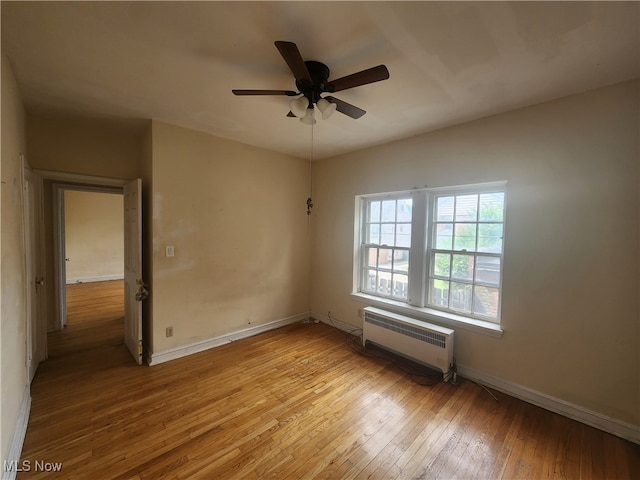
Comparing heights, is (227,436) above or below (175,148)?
below

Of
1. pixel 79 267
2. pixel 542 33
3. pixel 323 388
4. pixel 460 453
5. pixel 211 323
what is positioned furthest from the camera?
pixel 79 267

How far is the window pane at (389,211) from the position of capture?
136 inches

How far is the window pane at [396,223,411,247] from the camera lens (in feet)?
10.7

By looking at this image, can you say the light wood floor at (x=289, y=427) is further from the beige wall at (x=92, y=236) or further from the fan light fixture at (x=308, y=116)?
the beige wall at (x=92, y=236)

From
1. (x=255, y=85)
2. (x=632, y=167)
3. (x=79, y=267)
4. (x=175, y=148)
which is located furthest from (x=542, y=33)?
(x=79, y=267)

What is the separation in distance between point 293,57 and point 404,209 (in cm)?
236

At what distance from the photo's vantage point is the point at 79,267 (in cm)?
665

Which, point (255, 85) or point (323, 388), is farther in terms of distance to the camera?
point (323, 388)

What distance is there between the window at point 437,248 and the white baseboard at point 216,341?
4.23ft

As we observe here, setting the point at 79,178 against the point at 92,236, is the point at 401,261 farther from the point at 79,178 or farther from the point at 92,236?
the point at 92,236

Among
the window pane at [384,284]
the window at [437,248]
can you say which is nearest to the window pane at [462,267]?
the window at [437,248]

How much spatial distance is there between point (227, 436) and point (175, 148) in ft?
9.31

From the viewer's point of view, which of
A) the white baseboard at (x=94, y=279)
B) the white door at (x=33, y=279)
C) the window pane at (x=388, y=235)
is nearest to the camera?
the white door at (x=33, y=279)

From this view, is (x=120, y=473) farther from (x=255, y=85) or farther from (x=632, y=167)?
(x=632, y=167)
